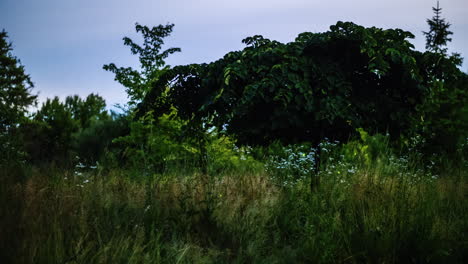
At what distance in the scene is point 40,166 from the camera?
5539 mm

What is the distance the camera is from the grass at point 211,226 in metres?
2.86

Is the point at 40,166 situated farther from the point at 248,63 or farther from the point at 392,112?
the point at 392,112

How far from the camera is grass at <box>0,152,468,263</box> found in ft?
9.38

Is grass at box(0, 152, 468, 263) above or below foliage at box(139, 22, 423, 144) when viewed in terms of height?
below

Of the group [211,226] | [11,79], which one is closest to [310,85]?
[211,226]

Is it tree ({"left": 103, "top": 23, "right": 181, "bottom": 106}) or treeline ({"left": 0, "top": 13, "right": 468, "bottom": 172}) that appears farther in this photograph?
tree ({"left": 103, "top": 23, "right": 181, "bottom": 106})

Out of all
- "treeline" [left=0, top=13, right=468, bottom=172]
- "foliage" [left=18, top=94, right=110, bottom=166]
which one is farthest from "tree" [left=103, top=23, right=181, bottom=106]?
"foliage" [left=18, top=94, right=110, bottom=166]

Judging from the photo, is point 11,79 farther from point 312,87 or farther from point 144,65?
point 312,87

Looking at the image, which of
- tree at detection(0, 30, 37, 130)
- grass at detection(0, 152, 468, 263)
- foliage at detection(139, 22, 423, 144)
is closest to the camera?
grass at detection(0, 152, 468, 263)

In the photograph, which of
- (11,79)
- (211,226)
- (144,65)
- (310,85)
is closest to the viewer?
(211,226)

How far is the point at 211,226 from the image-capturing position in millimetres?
3877

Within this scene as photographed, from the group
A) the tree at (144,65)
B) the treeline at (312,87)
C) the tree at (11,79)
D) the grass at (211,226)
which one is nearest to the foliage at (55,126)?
the tree at (11,79)

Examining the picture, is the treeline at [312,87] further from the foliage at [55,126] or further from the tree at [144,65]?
the foliage at [55,126]

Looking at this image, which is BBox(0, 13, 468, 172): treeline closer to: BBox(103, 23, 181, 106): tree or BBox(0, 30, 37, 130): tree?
BBox(103, 23, 181, 106): tree
